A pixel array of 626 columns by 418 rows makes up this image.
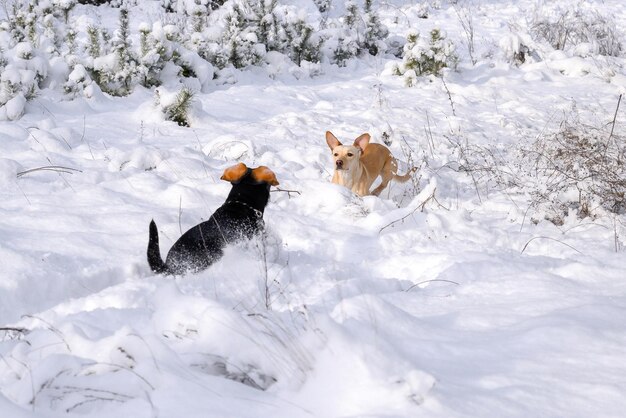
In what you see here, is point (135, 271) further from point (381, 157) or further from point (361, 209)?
point (381, 157)

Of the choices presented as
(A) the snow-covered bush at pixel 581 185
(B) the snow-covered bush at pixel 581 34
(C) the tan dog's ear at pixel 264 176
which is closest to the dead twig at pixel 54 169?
(C) the tan dog's ear at pixel 264 176

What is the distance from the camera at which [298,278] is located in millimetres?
2873

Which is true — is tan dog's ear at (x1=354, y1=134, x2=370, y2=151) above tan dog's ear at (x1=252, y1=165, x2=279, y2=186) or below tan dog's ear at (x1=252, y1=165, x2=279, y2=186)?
below

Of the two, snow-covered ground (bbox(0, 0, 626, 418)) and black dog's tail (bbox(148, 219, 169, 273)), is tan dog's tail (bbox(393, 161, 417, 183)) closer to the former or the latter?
snow-covered ground (bbox(0, 0, 626, 418))

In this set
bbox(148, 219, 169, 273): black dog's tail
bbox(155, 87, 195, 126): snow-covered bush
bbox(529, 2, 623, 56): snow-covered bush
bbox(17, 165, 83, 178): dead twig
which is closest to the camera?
bbox(148, 219, 169, 273): black dog's tail

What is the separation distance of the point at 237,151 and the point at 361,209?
1.56m

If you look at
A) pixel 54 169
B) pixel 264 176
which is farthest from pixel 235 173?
pixel 54 169

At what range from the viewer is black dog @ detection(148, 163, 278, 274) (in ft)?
9.47

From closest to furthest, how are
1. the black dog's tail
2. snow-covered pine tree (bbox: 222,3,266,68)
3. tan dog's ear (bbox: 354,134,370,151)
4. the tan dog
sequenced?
the black dog's tail, the tan dog, tan dog's ear (bbox: 354,134,370,151), snow-covered pine tree (bbox: 222,3,266,68)

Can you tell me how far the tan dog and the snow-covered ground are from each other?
217mm

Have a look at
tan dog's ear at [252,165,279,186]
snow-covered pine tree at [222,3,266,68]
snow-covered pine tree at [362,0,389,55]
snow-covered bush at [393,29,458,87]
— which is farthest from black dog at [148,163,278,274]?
snow-covered pine tree at [362,0,389,55]

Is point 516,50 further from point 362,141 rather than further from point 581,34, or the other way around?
point 362,141

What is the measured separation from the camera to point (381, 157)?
4727 millimetres

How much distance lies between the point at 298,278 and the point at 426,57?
613 centimetres
